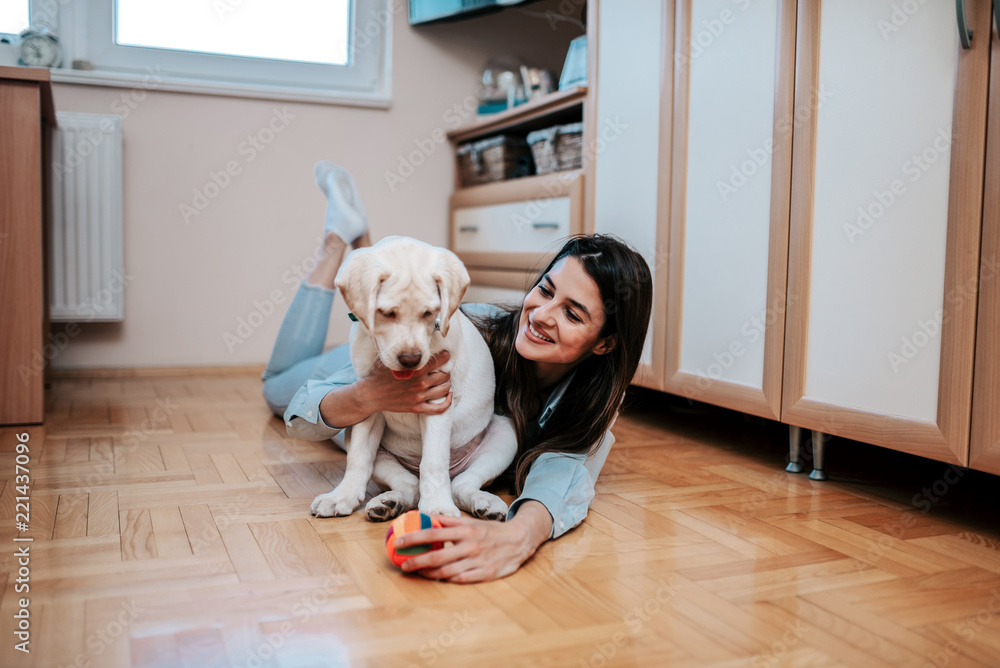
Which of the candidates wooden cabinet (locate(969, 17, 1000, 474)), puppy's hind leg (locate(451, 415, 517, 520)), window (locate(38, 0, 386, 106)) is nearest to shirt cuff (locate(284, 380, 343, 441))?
puppy's hind leg (locate(451, 415, 517, 520))

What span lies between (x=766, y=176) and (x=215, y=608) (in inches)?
56.3

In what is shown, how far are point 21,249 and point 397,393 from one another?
4.32 ft

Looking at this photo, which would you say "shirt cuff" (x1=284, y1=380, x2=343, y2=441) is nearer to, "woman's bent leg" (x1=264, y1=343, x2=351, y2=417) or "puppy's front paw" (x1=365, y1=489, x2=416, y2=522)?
"puppy's front paw" (x1=365, y1=489, x2=416, y2=522)

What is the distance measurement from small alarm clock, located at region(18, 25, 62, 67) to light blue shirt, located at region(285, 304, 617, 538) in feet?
Answer: 6.60

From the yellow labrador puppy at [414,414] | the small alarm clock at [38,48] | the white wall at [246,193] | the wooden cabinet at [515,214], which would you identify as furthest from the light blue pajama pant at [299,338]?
the small alarm clock at [38,48]

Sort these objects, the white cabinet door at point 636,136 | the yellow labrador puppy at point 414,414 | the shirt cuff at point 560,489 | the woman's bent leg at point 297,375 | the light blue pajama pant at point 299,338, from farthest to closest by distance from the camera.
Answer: the light blue pajama pant at point 299,338, the white cabinet door at point 636,136, the woman's bent leg at point 297,375, the shirt cuff at point 560,489, the yellow labrador puppy at point 414,414

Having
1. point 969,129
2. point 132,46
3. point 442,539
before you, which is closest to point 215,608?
point 442,539

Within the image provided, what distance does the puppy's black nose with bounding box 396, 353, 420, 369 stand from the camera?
119 centimetres

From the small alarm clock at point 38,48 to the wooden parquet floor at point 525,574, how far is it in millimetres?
1610

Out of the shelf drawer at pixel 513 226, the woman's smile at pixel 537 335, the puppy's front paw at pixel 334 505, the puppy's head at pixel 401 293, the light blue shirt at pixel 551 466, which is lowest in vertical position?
the puppy's front paw at pixel 334 505

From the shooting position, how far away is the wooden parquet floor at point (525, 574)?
913 mm

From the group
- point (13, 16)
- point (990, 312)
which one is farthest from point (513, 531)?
point (13, 16)

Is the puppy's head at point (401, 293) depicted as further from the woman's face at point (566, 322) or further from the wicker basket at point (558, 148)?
the wicker basket at point (558, 148)

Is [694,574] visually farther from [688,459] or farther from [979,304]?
[688,459]
